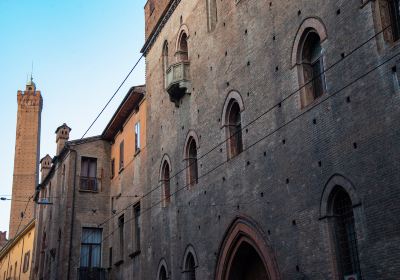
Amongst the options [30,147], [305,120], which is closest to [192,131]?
[305,120]

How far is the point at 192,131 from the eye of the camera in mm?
17703

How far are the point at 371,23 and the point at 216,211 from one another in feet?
23.2

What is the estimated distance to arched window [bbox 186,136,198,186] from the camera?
700 inches

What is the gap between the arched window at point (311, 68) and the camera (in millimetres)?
12289

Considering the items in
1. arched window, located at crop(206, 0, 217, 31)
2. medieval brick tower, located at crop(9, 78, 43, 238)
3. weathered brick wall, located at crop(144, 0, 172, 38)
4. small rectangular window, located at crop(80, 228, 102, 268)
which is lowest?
small rectangular window, located at crop(80, 228, 102, 268)

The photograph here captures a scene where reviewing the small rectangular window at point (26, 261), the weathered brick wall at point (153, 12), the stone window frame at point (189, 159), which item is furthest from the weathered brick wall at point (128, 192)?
the small rectangular window at point (26, 261)

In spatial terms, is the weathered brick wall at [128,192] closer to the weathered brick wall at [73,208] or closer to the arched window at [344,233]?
the weathered brick wall at [73,208]

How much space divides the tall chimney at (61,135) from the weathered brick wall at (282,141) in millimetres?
11271

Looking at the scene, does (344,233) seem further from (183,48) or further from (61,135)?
(61,135)

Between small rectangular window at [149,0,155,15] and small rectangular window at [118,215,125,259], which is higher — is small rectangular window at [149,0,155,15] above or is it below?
above

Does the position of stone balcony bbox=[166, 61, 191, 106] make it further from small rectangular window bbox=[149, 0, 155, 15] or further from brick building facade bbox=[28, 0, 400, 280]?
small rectangular window bbox=[149, 0, 155, 15]

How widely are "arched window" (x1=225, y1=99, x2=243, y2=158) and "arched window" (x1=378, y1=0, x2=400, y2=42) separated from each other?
5505 millimetres

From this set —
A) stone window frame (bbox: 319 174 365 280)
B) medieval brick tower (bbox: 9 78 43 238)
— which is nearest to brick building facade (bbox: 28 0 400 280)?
stone window frame (bbox: 319 174 365 280)

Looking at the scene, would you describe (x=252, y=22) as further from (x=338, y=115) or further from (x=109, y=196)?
(x=109, y=196)
